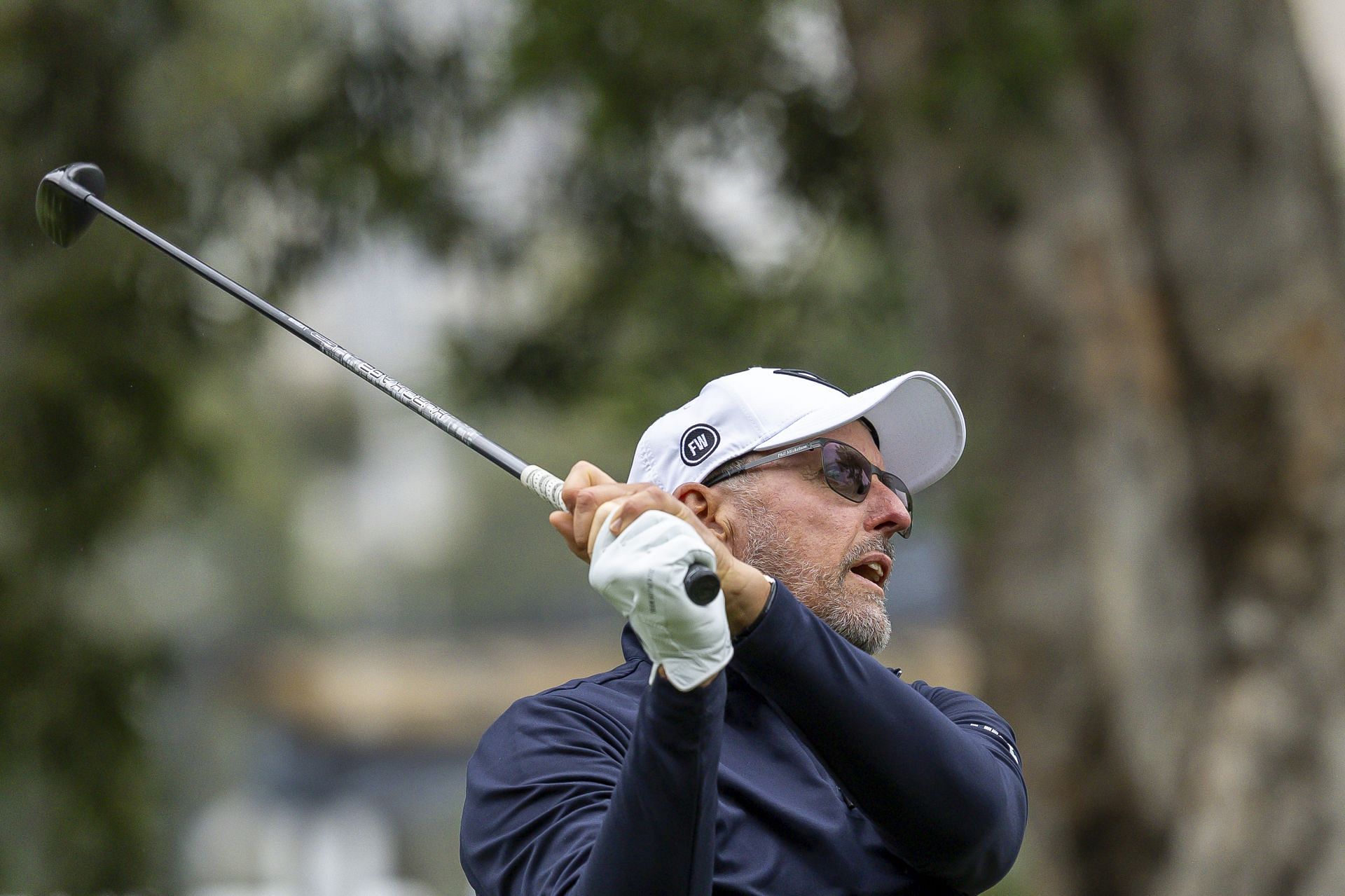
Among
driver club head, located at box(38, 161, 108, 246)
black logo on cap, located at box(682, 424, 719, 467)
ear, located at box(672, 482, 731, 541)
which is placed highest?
driver club head, located at box(38, 161, 108, 246)

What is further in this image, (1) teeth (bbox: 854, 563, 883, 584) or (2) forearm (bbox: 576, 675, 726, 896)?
(1) teeth (bbox: 854, 563, 883, 584)

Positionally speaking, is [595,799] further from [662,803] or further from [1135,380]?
[1135,380]

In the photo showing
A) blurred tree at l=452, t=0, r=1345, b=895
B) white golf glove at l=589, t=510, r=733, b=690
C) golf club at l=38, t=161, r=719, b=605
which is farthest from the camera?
blurred tree at l=452, t=0, r=1345, b=895

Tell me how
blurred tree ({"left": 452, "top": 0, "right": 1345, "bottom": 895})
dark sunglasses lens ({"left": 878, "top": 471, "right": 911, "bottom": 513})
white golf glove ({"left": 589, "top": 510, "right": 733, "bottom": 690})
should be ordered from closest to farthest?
white golf glove ({"left": 589, "top": 510, "right": 733, "bottom": 690})
dark sunglasses lens ({"left": 878, "top": 471, "right": 911, "bottom": 513})
blurred tree ({"left": 452, "top": 0, "right": 1345, "bottom": 895})

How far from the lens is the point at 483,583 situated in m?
26.1

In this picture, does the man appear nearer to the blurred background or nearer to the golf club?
the golf club

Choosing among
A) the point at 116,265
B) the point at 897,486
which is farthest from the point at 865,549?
the point at 116,265

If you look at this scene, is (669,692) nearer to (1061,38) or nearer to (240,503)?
(1061,38)

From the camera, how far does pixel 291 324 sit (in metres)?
2.68

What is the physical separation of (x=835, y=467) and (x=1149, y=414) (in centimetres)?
502

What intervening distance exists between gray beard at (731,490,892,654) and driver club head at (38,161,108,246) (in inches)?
54.1

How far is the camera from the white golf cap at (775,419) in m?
2.67

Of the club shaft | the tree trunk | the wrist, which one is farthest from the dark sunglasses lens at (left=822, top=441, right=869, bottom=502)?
the tree trunk

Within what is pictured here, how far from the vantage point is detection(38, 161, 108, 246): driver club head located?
10.2 ft
